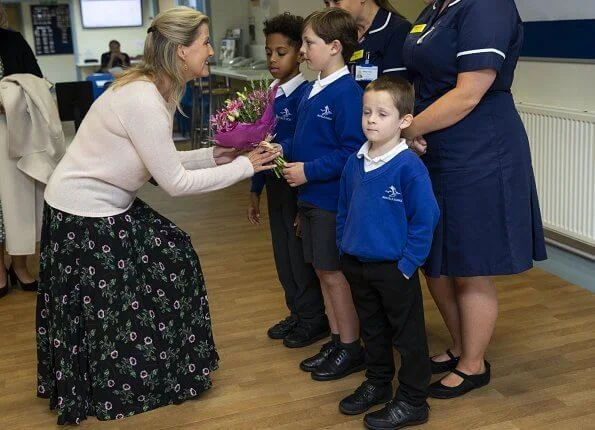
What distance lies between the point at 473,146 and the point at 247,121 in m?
0.84

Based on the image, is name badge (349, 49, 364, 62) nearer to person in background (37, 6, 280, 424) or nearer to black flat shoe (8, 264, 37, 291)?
person in background (37, 6, 280, 424)

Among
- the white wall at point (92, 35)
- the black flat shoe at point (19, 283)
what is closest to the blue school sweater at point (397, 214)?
the black flat shoe at point (19, 283)

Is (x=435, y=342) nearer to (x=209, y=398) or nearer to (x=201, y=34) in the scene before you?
(x=209, y=398)

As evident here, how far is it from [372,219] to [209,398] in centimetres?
104

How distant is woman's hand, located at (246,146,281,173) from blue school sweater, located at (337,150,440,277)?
1.53ft

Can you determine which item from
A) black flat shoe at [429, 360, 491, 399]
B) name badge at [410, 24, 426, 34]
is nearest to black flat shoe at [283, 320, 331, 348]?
black flat shoe at [429, 360, 491, 399]

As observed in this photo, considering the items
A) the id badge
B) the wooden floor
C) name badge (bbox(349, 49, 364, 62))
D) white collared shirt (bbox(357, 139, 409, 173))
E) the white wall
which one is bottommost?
the wooden floor

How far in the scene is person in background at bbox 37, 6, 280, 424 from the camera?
8.57 ft

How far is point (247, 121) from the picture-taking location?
2.82 m

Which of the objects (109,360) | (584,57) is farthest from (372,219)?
(584,57)

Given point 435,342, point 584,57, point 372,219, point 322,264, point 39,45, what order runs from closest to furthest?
point 372,219, point 322,264, point 435,342, point 584,57, point 39,45

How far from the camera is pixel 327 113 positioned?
2.78 m

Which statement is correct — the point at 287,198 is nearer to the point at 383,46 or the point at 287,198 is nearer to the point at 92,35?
the point at 383,46

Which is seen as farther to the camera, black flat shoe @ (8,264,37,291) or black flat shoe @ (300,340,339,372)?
black flat shoe @ (8,264,37,291)
